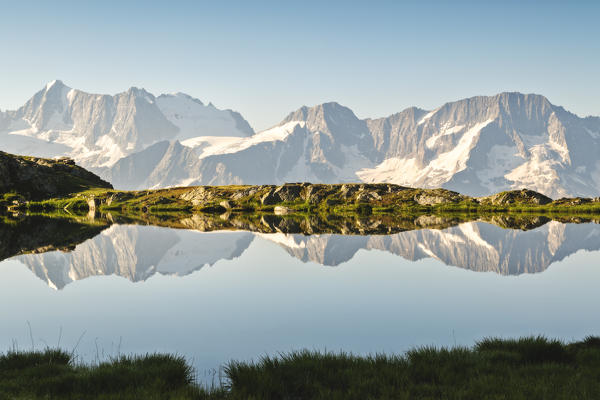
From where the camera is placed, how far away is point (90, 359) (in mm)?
17797

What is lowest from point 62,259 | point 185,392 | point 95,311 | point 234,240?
point 185,392

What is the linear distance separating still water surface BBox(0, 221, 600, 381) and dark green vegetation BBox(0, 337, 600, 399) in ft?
9.95

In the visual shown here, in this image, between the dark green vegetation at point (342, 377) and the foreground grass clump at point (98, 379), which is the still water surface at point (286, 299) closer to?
the foreground grass clump at point (98, 379)

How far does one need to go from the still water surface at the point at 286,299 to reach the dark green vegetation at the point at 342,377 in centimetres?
303

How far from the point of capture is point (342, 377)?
12969mm

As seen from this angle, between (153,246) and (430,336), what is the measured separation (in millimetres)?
52159

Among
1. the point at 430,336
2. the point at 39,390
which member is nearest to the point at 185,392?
the point at 39,390

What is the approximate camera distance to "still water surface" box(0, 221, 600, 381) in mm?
20656

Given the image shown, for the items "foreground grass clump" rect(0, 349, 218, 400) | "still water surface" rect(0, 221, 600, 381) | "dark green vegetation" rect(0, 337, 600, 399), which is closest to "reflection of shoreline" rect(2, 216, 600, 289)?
"still water surface" rect(0, 221, 600, 381)

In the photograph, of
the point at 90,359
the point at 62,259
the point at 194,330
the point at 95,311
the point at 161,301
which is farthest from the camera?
the point at 62,259

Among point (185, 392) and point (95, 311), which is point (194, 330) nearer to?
point (95, 311)

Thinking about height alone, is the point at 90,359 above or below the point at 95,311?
below

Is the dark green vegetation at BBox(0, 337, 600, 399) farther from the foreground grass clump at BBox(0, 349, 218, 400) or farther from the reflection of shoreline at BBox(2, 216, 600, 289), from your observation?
the reflection of shoreline at BBox(2, 216, 600, 289)

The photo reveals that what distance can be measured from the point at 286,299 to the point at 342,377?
16497mm
